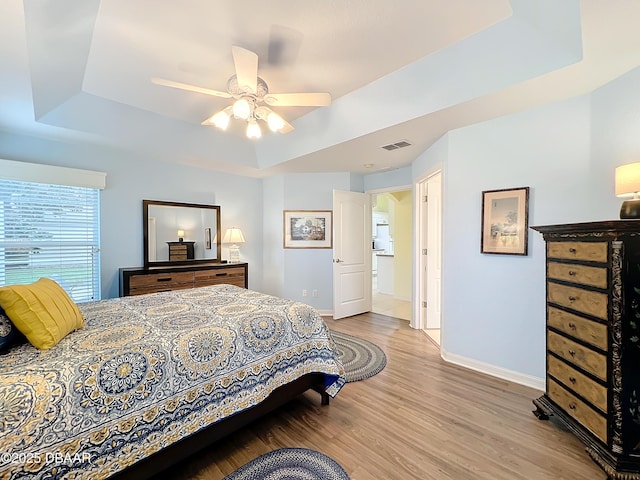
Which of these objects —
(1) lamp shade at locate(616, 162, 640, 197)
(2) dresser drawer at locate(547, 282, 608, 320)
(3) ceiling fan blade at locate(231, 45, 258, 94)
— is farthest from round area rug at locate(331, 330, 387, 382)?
(3) ceiling fan blade at locate(231, 45, 258, 94)

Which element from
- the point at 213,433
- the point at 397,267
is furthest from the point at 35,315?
the point at 397,267

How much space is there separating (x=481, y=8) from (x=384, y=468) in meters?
2.88

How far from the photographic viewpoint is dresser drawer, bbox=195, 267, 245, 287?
397 centimetres

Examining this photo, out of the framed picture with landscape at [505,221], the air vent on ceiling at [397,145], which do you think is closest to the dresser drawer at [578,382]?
the framed picture with landscape at [505,221]

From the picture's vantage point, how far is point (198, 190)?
4.46m

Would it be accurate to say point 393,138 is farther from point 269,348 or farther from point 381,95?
point 269,348

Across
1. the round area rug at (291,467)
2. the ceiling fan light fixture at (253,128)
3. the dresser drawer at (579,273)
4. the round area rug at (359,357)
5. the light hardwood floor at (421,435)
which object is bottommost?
the round area rug at (359,357)

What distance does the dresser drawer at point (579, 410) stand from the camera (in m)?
1.58

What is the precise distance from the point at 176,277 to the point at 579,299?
4025 mm

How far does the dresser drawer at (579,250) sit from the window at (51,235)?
15.3ft

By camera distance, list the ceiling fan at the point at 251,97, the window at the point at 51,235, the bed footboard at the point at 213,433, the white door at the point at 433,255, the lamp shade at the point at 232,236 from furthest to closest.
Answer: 1. the lamp shade at the point at 232,236
2. the white door at the point at 433,255
3. the window at the point at 51,235
4. the ceiling fan at the point at 251,97
5. the bed footboard at the point at 213,433

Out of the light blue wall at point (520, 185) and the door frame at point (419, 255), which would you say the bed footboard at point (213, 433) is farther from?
the door frame at point (419, 255)

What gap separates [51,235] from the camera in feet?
10.6

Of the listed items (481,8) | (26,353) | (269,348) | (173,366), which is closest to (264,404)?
(269,348)
